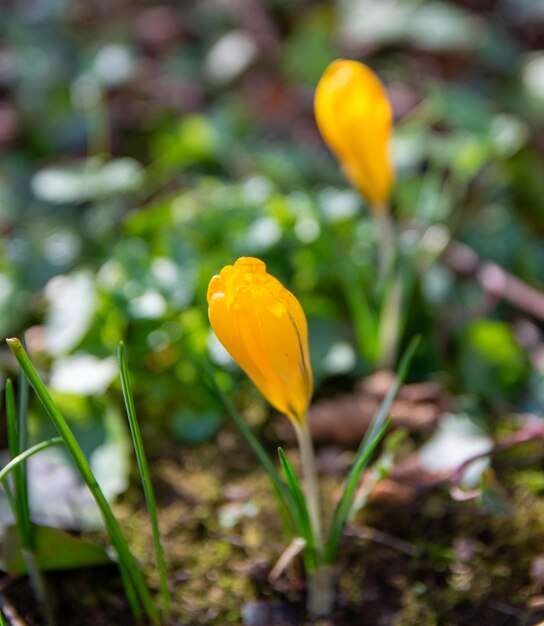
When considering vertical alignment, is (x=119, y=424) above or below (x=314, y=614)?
above

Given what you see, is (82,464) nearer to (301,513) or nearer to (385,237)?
(301,513)

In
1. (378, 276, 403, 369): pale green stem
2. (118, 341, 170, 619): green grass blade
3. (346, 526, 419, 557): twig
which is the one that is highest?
(118, 341, 170, 619): green grass blade

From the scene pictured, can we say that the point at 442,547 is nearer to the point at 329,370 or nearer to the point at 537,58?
the point at 329,370

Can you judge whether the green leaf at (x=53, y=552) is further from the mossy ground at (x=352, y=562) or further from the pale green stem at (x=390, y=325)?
the pale green stem at (x=390, y=325)

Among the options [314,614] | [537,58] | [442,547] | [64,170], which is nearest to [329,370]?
[442,547]

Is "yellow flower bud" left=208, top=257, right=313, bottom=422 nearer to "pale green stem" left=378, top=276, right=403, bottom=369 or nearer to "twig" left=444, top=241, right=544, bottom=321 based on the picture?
"pale green stem" left=378, top=276, right=403, bottom=369

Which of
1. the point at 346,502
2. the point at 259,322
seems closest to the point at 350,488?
the point at 346,502

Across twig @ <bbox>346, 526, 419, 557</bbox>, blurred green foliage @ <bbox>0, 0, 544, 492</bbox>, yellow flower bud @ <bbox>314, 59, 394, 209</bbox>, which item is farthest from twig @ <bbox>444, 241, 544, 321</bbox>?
twig @ <bbox>346, 526, 419, 557</bbox>
